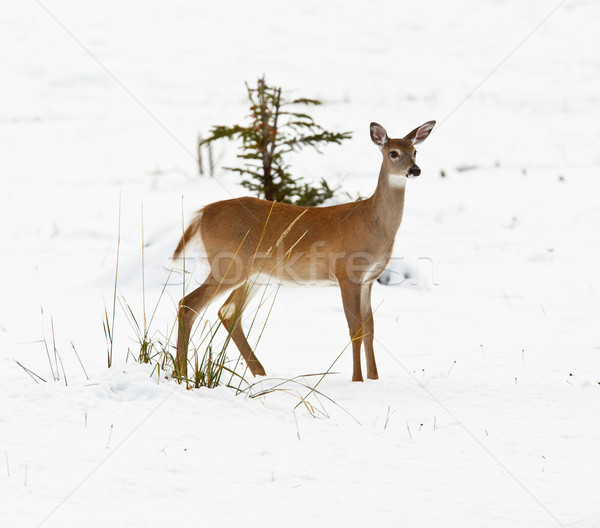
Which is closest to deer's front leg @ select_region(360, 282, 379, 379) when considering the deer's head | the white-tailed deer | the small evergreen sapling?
the white-tailed deer

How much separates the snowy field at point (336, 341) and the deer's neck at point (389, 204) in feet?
3.61

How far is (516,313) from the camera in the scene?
7629 millimetres

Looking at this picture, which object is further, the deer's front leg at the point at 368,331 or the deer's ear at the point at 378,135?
the deer's ear at the point at 378,135

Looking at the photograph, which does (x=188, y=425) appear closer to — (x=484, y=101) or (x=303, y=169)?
(x=303, y=169)

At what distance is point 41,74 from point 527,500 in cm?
3067

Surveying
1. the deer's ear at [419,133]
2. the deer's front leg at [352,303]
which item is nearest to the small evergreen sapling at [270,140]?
the deer's ear at [419,133]

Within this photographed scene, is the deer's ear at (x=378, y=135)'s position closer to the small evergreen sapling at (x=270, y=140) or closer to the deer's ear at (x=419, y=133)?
the deer's ear at (x=419, y=133)

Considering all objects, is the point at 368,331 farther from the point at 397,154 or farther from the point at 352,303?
the point at 397,154

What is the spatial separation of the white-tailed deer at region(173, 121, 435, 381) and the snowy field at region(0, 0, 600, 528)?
49 cm

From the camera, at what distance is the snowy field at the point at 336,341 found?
3004 millimetres

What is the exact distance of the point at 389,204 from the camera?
551cm

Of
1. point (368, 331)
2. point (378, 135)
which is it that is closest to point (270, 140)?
point (378, 135)

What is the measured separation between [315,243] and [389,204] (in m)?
0.62

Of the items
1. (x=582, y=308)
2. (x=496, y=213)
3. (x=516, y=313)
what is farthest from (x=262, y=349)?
(x=496, y=213)
